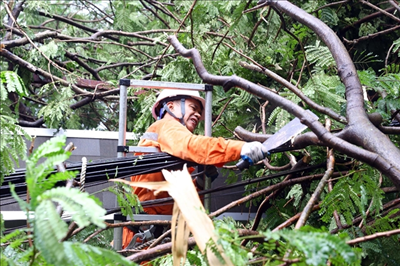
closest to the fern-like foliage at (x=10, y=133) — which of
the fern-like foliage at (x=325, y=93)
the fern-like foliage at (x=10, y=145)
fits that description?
the fern-like foliage at (x=10, y=145)

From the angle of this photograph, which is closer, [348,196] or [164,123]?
[348,196]

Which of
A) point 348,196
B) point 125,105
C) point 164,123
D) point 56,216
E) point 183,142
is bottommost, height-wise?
point 348,196

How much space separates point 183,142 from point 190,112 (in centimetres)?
67

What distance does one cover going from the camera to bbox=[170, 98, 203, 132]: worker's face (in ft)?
12.9

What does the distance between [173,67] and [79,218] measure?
3417 millimetres

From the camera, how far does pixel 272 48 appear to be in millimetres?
4473

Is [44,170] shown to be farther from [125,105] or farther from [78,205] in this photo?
[125,105]

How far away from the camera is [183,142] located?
3.29 meters

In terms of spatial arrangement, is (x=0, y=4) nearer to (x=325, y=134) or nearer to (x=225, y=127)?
(x=225, y=127)

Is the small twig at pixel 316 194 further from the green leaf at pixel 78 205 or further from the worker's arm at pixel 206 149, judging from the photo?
the green leaf at pixel 78 205

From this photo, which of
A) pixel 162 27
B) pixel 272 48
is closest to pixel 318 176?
pixel 272 48

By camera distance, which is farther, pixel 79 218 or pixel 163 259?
pixel 163 259

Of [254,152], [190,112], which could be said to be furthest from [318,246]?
[190,112]

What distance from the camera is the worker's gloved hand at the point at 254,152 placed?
3068 millimetres
